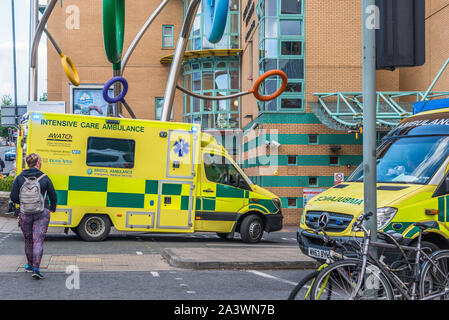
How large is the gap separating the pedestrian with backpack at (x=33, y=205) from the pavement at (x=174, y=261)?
823mm

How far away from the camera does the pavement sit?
1058 centimetres

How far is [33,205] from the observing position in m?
9.23

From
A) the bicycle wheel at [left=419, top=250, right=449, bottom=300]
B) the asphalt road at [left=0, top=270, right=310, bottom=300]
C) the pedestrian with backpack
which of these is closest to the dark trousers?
the pedestrian with backpack

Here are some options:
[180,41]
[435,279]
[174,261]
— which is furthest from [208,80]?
[435,279]

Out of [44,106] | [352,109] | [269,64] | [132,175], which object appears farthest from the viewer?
[269,64]

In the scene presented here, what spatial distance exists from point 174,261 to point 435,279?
5.95 m

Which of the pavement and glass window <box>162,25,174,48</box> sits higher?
glass window <box>162,25,174,48</box>

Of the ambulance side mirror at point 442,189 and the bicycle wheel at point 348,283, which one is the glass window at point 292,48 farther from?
the bicycle wheel at point 348,283

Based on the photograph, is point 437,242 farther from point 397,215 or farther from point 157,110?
point 157,110

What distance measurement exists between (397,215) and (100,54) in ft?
109

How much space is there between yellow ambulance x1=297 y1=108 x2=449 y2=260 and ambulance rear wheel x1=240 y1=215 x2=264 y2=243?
692 cm

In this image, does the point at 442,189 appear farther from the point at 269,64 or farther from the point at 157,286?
the point at 269,64

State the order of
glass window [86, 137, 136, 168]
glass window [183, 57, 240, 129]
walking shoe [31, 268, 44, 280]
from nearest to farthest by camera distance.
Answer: walking shoe [31, 268, 44, 280] → glass window [86, 137, 136, 168] → glass window [183, 57, 240, 129]

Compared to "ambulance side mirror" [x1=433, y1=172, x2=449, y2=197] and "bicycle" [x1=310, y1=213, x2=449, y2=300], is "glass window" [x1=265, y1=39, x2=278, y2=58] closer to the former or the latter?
"ambulance side mirror" [x1=433, y1=172, x2=449, y2=197]
